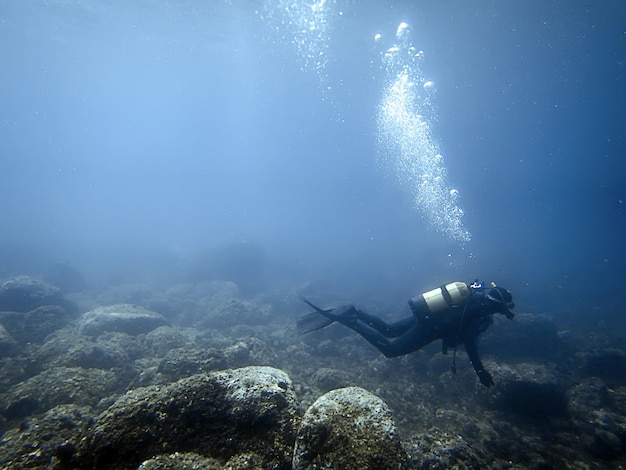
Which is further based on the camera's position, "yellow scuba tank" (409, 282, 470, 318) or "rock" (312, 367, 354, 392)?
"rock" (312, 367, 354, 392)

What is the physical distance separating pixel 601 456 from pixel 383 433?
19.2ft

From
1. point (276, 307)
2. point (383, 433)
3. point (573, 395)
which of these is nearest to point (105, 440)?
point (383, 433)

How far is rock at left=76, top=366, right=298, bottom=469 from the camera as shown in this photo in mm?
2344

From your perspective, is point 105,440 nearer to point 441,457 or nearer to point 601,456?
point 441,457

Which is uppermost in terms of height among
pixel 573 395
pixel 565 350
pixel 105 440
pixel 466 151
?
pixel 466 151

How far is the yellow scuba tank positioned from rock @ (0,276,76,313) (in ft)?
53.5

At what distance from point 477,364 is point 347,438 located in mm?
4721

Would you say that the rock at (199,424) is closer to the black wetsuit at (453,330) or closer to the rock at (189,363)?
the rock at (189,363)

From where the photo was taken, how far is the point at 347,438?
248 centimetres

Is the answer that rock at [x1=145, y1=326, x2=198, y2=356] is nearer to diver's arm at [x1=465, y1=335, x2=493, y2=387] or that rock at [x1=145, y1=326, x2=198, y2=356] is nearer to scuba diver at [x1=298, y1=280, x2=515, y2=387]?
scuba diver at [x1=298, y1=280, x2=515, y2=387]

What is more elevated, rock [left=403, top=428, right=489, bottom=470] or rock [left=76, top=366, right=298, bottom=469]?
rock [left=76, top=366, right=298, bottom=469]

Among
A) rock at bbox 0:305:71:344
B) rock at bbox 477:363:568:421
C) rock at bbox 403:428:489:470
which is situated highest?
rock at bbox 0:305:71:344

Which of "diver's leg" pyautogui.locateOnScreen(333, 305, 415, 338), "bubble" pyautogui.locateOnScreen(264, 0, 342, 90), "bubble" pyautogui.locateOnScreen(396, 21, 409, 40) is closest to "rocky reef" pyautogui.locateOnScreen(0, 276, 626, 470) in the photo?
"diver's leg" pyautogui.locateOnScreen(333, 305, 415, 338)

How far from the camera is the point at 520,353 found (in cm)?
1077
